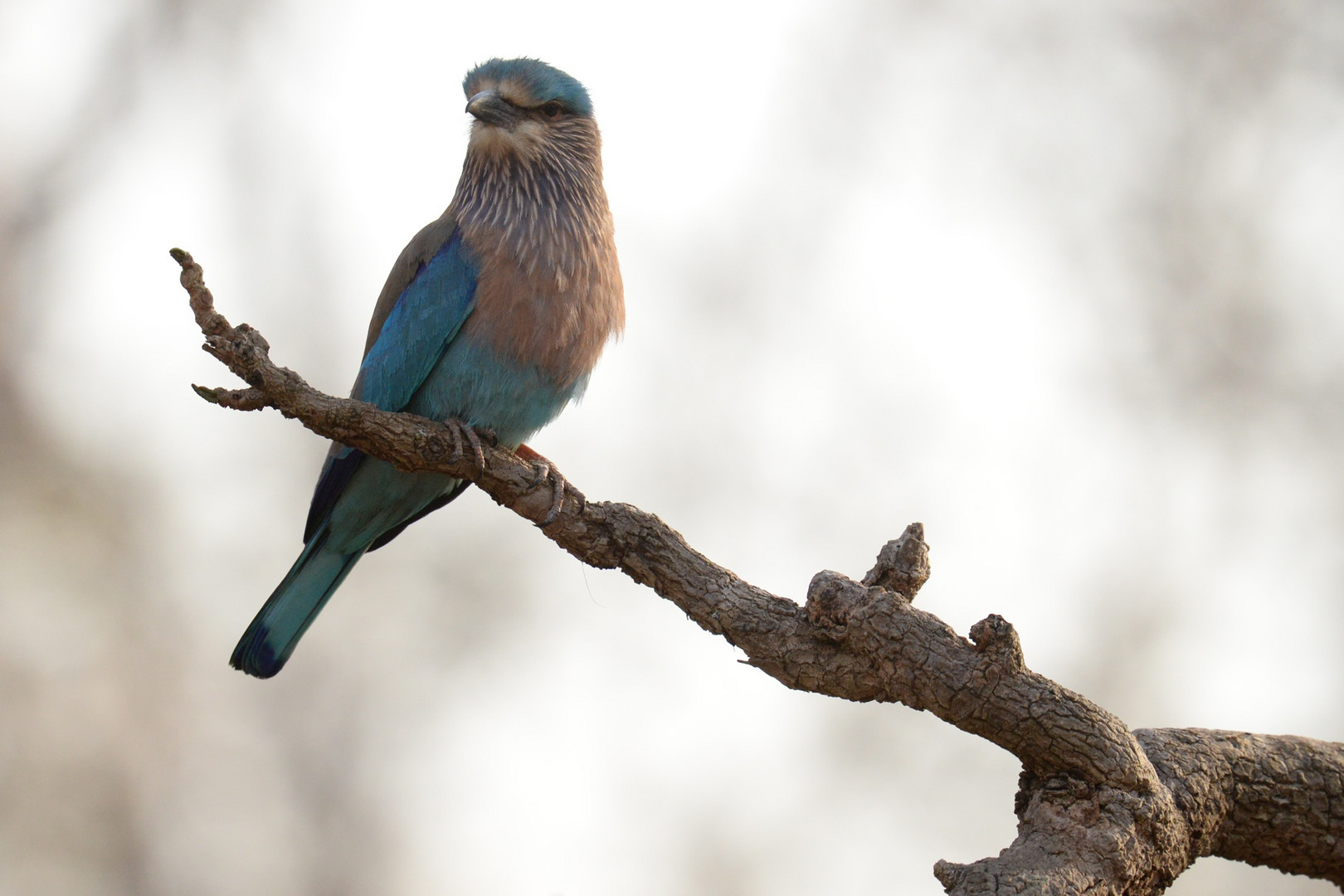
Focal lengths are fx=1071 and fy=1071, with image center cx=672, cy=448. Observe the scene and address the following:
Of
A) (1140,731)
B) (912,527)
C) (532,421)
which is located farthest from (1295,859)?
(532,421)

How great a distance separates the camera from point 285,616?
3.85 m

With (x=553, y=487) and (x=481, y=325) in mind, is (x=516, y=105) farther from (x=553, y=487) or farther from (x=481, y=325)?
(x=553, y=487)

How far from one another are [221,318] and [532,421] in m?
1.32

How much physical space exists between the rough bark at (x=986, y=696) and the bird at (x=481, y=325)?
494 millimetres

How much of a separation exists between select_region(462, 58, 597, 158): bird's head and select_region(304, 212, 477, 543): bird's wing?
→ 0.46m

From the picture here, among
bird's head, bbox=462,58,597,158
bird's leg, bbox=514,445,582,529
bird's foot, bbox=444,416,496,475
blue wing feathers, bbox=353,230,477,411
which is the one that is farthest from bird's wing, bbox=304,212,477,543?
bird's leg, bbox=514,445,582,529

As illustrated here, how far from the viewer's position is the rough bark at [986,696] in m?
2.49

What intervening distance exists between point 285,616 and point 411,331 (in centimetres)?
114

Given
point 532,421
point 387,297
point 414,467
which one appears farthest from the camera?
point 387,297

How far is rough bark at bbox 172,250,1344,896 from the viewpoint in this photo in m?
2.49

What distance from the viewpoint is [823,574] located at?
9.00ft

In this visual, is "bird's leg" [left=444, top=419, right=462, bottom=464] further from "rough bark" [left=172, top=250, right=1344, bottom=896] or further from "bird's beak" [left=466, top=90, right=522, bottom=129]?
"bird's beak" [left=466, top=90, right=522, bottom=129]

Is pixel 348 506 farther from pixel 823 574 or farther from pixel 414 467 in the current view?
pixel 823 574

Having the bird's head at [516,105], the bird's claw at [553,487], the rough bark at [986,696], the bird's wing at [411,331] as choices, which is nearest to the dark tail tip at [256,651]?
the bird's wing at [411,331]
